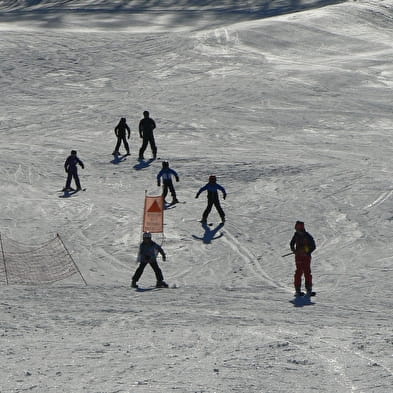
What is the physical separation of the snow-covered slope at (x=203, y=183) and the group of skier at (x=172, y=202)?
1.32 feet

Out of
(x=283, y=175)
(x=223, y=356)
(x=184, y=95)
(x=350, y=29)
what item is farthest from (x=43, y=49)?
(x=223, y=356)

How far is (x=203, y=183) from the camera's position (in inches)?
973

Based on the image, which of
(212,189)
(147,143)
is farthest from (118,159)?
(212,189)

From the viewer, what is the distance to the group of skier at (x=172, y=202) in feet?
50.9

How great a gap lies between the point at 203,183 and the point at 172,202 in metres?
2.13

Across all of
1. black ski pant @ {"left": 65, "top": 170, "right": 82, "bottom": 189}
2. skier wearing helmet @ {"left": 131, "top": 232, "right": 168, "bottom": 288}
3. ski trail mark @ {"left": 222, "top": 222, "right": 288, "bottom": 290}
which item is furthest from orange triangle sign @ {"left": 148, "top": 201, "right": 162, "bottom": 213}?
black ski pant @ {"left": 65, "top": 170, "right": 82, "bottom": 189}

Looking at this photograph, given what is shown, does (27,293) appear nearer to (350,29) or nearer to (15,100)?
(15,100)

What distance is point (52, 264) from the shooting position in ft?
61.4

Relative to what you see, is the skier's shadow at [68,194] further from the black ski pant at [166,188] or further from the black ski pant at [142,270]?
the black ski pant at [142,270]

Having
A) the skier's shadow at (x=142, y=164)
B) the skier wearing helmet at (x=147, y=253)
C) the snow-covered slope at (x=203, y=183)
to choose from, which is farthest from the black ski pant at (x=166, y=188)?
the skier wearing helmet at (x=147, y=253)

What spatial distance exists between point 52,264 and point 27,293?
334 centimetres

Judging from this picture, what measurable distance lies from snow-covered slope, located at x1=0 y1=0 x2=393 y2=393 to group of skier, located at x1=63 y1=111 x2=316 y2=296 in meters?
0.40

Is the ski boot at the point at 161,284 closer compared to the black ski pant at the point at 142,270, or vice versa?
the black ski pant at the point at 142,270

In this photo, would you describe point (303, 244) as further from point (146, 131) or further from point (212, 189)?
point (146, 131)
